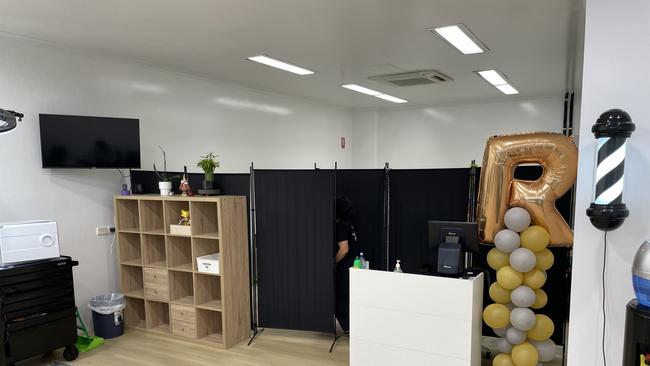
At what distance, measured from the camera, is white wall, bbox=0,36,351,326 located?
3.71 meters

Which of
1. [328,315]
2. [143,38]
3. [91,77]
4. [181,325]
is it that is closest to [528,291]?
[328,315]

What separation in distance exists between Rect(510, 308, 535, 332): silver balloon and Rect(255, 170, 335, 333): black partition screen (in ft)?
5.26

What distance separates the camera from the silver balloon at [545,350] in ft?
9.57

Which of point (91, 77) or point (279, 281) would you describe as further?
point (91, 77)

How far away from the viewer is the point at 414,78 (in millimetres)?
5645

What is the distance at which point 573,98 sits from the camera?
630cm

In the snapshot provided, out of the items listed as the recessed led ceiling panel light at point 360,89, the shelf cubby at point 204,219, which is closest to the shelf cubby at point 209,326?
the shelf cubby at point 204,219

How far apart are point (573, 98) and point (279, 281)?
18.1 feet

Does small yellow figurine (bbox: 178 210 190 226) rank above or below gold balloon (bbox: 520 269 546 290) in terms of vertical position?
above

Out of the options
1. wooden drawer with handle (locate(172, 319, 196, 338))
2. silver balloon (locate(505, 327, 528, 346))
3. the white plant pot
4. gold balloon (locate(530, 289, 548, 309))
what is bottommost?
wooden drawer with handle (locate(172, 319, 196, 338))

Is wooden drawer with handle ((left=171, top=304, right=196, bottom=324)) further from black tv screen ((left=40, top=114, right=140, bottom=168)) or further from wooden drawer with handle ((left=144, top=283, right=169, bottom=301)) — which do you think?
black tv screen ((left=40, top=114, right=140, bottom=168))

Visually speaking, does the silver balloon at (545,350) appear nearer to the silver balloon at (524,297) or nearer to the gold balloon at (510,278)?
the silver balloon at (524,297)

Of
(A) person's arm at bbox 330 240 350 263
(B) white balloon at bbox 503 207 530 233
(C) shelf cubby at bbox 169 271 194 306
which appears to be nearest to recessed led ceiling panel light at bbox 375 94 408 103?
(A) person's arm at bbox 330 240 350 263

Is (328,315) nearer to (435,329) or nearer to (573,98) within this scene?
(435,329)
